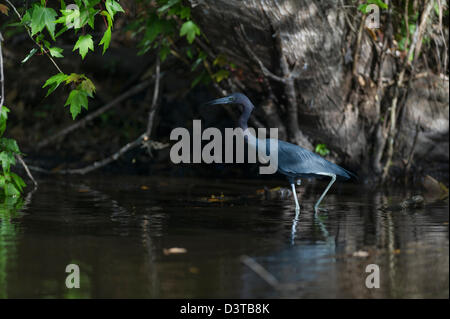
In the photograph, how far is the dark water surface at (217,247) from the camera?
396 centimetres

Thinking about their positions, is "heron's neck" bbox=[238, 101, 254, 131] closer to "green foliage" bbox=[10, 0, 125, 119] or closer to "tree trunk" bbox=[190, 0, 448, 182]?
"tree trunk" bbox=[190, 0, 448, 182]

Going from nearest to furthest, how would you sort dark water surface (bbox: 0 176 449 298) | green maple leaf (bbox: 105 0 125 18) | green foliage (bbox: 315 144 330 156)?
dark water surface (bbox: 0 176 449 298), green maple leaf (bbox: 105 0 125 18), green foliage (bbox: 315 144 330 156)

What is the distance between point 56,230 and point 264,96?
457 centimetres

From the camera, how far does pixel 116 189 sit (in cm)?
902

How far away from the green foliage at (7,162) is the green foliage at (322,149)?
13.5 feet

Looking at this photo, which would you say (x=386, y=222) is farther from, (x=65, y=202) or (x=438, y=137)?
(x=438, y=137)

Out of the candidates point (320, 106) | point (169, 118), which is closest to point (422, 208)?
point (320, 106)

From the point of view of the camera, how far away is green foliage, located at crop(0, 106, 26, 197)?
7008mm

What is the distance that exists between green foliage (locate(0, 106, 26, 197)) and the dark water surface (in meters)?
0.27

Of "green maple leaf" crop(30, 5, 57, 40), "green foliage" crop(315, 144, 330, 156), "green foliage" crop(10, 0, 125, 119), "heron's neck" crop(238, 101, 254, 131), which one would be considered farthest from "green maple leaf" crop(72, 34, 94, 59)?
"green foliage" crop(315, 144, 330, 156)

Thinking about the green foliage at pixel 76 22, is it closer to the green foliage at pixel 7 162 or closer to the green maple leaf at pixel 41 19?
the green maple leaf at pixel 41 19

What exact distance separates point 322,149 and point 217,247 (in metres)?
5.12

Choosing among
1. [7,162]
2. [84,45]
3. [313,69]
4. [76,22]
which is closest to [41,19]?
[76,22]
